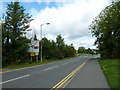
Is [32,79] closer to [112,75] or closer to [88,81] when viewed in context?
[88,81]

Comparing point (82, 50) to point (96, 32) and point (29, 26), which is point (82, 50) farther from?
point (29, 26)

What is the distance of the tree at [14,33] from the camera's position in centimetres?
3075

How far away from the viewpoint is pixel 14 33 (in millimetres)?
31906

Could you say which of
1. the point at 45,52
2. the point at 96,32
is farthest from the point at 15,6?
the point at 96,32

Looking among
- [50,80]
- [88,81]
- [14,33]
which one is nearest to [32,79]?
[50,80]

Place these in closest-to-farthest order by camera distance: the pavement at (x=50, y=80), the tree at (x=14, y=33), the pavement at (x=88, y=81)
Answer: the pavement at (x=88, y=81)
the pavement at (x=50, y=80)
the tree at (x=14, y=33)

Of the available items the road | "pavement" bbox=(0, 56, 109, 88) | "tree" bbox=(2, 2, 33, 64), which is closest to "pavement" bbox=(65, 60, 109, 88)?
"pavement" bbox=(0, 56, 109, 88)

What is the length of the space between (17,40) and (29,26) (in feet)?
14.5

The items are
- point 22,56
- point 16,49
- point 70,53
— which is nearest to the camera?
point 16,49

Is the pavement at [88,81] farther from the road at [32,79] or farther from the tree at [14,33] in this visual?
the tree at [14,33]

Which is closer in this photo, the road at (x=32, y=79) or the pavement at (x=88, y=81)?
the pavement at (x=88, y=81)

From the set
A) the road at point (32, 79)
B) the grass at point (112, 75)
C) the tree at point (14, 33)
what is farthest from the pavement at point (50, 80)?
the tree at point (14, 33)

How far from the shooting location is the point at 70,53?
292 ft

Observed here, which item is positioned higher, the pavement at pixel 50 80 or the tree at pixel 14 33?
the tree at pixel 14 33
